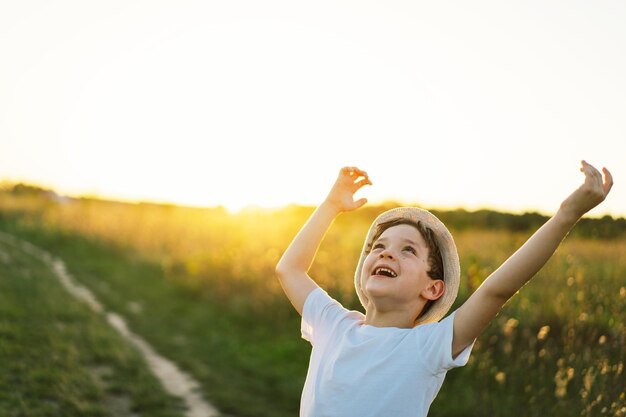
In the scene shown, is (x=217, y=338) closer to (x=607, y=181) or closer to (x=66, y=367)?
(x=66, y=367)

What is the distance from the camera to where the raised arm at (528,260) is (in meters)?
2.06

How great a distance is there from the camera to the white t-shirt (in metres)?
2.27

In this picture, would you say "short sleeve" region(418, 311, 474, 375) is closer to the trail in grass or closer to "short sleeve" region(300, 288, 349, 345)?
"short sleeve" region(300, 288, 349, 345)

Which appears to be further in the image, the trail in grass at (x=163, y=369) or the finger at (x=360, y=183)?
the trail in grass at (x=163, y=369)

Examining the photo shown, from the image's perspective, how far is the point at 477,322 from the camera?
2.25 metres

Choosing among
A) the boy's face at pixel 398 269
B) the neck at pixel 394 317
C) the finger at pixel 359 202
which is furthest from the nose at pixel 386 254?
the finger at pixel 359 202

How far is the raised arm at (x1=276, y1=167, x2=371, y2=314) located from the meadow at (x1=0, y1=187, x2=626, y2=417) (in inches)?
78.7

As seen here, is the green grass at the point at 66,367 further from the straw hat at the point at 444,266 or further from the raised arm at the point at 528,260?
the raised arm at the point at 528,260

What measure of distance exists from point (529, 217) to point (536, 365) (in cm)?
346

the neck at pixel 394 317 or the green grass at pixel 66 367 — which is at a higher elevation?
the neck at pixel 394 317

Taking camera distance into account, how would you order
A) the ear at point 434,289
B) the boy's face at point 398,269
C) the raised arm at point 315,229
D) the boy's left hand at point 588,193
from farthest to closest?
the raised arm at point 315,229 → the ear at point 434,289 → the boy's face at point 398,269 → the boy's left hand at point 588,193

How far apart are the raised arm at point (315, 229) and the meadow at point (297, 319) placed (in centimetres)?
200

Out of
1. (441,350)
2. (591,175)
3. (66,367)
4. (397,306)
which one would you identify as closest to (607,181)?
(591,175)

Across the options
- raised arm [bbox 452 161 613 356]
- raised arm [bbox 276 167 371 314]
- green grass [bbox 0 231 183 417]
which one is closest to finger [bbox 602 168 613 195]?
raised arm [bbox 452 161 613 356]
